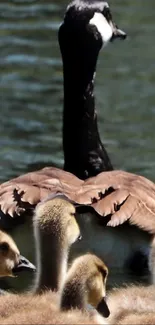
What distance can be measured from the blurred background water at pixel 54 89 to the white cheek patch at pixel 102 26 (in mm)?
1105

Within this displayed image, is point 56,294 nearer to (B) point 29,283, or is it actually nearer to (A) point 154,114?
(B) point 29,283

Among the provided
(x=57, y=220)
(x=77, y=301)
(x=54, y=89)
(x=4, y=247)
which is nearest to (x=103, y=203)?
(x=57, y=220)

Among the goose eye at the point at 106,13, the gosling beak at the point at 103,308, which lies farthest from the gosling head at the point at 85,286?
the goose eye at the point at 106,13

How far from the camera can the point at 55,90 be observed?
12.5 meters

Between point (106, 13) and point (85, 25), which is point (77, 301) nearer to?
point (85, 25)

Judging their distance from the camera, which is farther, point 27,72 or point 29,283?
point 27,72

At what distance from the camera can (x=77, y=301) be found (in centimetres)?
717

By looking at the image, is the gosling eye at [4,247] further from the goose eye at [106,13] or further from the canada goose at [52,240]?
the goose eye at [106,13]

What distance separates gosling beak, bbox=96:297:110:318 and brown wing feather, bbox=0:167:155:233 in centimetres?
92

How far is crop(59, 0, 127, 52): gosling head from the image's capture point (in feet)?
32.1

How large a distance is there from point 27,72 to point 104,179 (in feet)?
14.0

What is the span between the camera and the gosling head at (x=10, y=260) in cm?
758

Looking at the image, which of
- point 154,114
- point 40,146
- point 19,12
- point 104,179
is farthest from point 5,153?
point 19,12

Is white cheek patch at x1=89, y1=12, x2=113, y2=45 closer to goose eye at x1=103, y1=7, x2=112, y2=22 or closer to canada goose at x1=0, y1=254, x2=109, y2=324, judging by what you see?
goose eye at x1=103, y1=7, x2=112, y2=22
